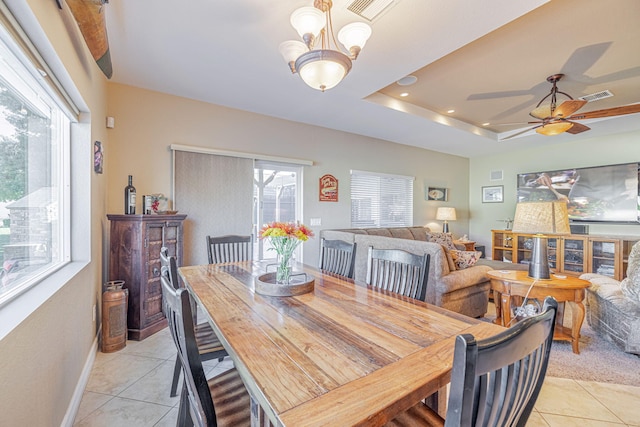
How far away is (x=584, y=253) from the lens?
15.6ft

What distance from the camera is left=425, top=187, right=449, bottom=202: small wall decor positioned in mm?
6005

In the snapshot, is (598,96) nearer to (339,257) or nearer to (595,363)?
Result: (595,363)

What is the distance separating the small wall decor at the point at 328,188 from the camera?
4453 millimetres

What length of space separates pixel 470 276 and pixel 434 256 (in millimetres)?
493

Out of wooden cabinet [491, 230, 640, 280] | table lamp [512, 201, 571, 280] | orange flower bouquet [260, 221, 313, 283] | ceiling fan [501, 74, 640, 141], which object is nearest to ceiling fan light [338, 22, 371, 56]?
orange flower bouquet [260, 221, 313, 283]

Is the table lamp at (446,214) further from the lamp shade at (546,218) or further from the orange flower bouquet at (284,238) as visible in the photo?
the orange flower bouquet at (284,238)

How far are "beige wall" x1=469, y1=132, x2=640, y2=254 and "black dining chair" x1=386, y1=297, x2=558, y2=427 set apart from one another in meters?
Answer: 6.01

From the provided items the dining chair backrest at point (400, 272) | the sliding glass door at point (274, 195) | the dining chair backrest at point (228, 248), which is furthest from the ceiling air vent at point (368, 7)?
the sliding glass door at point (274, 195)

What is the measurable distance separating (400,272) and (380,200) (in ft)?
11.9

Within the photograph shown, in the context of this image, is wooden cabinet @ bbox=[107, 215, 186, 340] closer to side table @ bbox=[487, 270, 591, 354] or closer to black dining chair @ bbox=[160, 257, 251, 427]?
black dining chair @ bbox=[160, 257, 251, 427]

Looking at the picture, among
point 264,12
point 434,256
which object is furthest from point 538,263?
point 264,12

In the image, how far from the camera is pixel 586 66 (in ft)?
9.18

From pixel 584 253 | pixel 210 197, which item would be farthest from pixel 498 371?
pixel 584 253

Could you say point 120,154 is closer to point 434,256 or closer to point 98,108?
point 98,108
